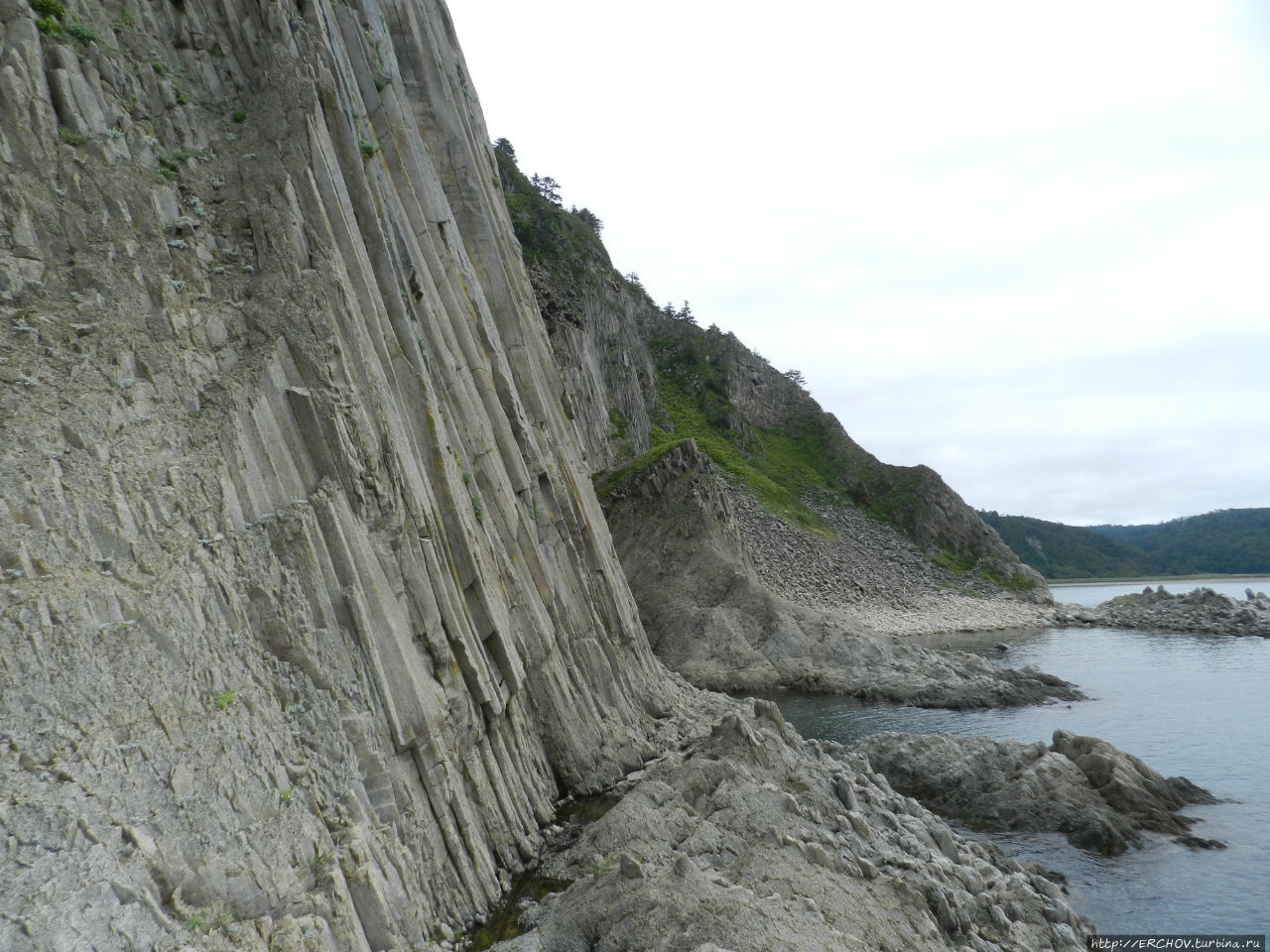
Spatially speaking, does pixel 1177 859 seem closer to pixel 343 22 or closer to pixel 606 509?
pixel 343 22

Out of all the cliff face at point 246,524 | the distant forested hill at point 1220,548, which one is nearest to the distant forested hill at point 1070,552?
the distant forested hill at point 1220,548

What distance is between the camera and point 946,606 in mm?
72812

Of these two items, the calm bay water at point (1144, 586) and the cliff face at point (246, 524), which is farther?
the calm bay water at point (1144, 586)

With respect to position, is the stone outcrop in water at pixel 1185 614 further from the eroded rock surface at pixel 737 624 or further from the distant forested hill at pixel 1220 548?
the distant forested hill at pixel 1220 548

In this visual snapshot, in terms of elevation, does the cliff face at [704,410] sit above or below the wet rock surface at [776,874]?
above

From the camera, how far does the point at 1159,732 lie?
33031mm

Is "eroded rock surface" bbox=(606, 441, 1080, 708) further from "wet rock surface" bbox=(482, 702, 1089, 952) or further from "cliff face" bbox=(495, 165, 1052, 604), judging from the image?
"wet rock surface" bbox=(482, 702, 1089, 952)

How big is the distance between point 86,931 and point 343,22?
79.3 ft

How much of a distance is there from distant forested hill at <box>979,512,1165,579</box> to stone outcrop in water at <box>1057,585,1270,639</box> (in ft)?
278

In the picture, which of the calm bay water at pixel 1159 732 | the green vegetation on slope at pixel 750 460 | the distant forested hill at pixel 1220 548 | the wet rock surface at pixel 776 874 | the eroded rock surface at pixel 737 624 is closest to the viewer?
the wet rock surface at pixel 776 874

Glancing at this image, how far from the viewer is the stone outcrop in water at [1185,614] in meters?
63.9

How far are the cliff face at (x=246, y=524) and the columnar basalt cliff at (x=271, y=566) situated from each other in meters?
0.06

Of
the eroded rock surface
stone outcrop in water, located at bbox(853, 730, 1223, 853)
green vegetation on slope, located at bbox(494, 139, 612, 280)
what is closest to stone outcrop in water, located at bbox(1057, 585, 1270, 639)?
the eroded rock surface

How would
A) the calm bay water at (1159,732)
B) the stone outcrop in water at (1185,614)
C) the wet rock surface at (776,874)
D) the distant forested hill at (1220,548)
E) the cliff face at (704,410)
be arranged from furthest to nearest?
the distant forested hill at (1220,548), the cliff face at (704,410), the stone outcrop in water at (1185,614), the calm bay water at (1159,732), the wet rock surface at (776,874)
